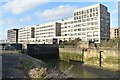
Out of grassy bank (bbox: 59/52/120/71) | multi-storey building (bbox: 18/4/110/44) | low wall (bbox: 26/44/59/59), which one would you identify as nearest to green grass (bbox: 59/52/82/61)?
low wall (bbox: 26/44/59/59)

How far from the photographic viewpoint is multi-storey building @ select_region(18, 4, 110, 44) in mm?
107625

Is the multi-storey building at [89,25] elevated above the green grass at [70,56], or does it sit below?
above

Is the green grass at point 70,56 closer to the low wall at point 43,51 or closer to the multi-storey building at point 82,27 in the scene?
the low wall at point 43,51

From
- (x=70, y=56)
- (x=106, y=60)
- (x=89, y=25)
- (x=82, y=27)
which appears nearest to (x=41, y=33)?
(x=82, y=27)

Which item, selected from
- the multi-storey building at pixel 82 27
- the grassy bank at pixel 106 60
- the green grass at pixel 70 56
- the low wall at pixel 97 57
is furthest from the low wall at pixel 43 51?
the multi-storey building at pixel 82 27

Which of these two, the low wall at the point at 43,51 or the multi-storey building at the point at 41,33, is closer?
the low wall at the point at 43,51

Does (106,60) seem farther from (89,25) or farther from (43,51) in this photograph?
(89,25)

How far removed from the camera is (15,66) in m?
18.5

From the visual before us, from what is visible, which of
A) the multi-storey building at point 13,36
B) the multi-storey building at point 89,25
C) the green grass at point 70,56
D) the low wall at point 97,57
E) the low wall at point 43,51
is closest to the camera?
the low wall at point 97,57

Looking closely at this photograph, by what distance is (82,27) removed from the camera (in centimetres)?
11675

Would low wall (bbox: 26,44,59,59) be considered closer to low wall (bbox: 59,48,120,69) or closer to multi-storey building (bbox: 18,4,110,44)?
low wall (bbox: 59,48,120,69)

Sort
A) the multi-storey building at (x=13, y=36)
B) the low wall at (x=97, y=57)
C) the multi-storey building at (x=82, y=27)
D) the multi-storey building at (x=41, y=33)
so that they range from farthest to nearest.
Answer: the multi-storey building at (x=13, y=36) < the multi-storey building at (x=41, y=33) < the multi-storey building at (x=82, y=27) < the low wall at (x=97, y=57)

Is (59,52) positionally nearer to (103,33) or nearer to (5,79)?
(5,79)

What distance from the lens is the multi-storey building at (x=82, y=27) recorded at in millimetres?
107625
